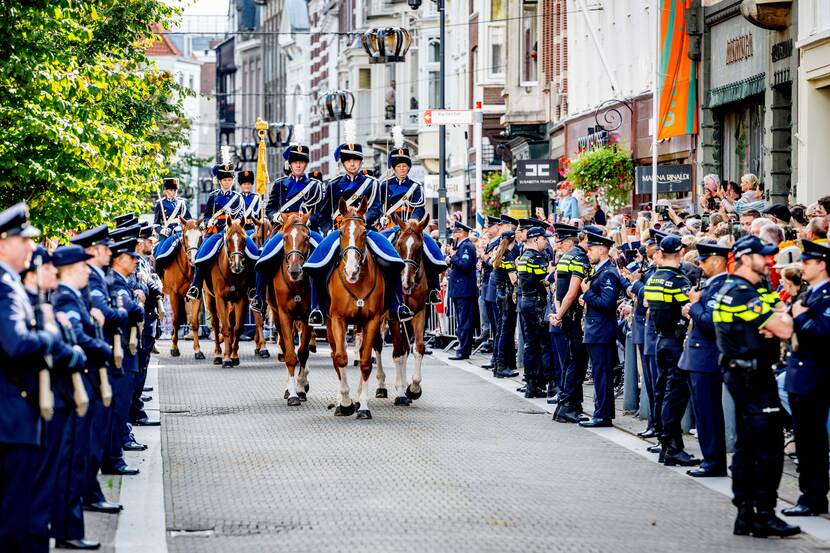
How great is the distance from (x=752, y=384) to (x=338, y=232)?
302 inches

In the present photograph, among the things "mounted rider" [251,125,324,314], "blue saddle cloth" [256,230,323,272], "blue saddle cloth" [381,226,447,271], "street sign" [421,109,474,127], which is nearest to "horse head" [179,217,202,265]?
"street sign" [421,109,474,127]

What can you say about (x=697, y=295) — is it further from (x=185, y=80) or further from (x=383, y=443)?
(x=185, y=80)

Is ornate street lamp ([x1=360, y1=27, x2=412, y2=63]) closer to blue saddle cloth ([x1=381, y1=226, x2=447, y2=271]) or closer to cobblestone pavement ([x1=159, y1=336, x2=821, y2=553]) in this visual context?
blue saddle cloth ([x1=381, y1=226, x2=447, y2=271])

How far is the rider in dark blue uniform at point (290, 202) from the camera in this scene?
2062 centimetres

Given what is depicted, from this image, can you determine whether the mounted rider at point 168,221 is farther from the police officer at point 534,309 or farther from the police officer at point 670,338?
the police officer at point 670,338

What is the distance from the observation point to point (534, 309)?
2078 cm

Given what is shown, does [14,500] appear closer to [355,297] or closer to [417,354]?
[355,297]

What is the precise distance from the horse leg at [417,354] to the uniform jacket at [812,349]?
8.29m

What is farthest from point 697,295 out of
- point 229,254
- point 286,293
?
point 229,254

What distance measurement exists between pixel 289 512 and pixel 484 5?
4336 cm

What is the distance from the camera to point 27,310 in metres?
8.81

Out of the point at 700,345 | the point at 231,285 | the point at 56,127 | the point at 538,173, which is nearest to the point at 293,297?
the point at 56,127

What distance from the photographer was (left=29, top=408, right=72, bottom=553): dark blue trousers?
353 inches

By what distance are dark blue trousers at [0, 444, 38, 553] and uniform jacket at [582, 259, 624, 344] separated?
9501 mm
